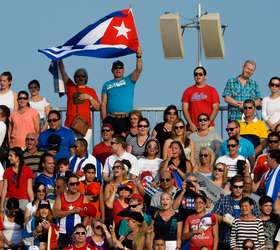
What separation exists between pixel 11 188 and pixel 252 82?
496 cm

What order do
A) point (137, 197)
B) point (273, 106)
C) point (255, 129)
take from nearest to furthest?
1. point (137, 197)
2. point (255, 129)
3. point (273, 106)

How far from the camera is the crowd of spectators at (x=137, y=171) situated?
34969 mm

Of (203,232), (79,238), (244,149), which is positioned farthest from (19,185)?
(244,149)

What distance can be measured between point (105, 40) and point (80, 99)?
2039 mm

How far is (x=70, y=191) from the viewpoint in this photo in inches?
1412

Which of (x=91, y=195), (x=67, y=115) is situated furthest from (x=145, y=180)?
(x=67, y=115)

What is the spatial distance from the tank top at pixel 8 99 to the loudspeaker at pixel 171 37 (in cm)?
314

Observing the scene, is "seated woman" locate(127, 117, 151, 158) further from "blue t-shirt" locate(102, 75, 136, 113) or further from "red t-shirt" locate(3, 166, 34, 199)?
"red t-shirt" locate(3, 166, 34, 199)

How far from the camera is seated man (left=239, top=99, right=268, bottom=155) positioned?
38.0 meters

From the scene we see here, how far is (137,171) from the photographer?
3694 cm

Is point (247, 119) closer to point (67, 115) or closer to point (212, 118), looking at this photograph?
point (212, 118)

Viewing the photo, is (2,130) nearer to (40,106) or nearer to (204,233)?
(40,106)

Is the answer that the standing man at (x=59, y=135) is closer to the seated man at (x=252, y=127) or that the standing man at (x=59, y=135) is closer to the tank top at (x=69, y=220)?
the tank top at (x=69, y=220)

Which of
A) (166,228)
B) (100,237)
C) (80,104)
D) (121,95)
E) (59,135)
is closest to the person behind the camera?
(166,228)
